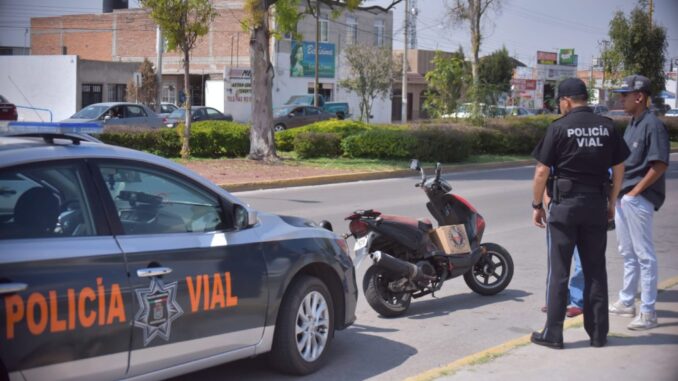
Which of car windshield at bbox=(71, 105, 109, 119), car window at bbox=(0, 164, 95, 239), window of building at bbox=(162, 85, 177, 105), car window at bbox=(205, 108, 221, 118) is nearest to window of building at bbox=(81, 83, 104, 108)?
window of building at bbox=(162, 85, 177, 105)

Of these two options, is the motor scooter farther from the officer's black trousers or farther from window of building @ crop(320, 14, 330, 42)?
window of building @ crop(320, 14, 330, 42)

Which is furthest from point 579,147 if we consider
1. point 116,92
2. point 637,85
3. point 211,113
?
point 116,92

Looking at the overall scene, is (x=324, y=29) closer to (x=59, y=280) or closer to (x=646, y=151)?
(x=646, y=151)

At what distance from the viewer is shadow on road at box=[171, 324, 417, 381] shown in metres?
5.71

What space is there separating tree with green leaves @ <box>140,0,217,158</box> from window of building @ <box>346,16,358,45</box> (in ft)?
125

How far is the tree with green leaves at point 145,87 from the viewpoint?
4825 centimetres

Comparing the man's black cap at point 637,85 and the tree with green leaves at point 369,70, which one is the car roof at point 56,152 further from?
the tree with green leaves at point 369,70

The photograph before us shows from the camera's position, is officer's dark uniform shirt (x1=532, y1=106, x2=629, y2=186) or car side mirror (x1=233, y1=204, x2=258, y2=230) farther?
officer's dark uniform shirt (x1=532, y1=106, x2=629, y2=186)

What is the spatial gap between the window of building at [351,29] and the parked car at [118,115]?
30.6 meters

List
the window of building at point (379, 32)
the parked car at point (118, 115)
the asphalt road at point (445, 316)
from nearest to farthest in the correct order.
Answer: the asphalt road at point (445, 316)
the parked car at point (118, 115)
the window of building at point (379, 32)

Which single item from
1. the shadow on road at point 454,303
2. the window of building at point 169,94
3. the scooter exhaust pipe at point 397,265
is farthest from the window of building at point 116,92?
the scooter exhaust pipe at point 397,265

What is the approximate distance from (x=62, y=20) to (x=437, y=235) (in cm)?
6173

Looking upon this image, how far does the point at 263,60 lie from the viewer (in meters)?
21.0

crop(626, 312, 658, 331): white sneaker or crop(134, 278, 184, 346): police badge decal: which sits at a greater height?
crop(134, 278, 184, 346): police badge decal
